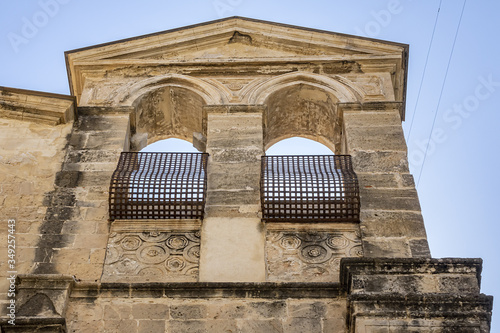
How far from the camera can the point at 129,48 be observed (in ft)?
41.4

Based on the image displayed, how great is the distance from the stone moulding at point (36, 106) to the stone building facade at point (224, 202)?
2 cm

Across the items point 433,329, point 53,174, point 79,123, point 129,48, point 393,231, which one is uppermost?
point 129,48

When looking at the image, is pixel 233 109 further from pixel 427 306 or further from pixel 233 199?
pixel 427 306

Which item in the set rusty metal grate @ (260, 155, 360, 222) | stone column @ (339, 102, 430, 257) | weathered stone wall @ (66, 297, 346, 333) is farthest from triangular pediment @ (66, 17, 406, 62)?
weathered stone wall @ (66, 297, 346, 333)

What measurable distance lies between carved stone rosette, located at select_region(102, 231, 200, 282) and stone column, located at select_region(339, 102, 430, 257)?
188 centimetres

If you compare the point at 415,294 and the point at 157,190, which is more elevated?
the point at 157,190

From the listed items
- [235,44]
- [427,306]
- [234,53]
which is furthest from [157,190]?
[235,44]

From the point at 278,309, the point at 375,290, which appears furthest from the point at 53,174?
the point at 375,290

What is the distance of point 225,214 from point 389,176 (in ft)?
6.66

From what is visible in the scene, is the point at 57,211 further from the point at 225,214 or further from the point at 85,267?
the point at 225,214

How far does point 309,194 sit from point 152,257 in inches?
75.1

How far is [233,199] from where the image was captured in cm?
984

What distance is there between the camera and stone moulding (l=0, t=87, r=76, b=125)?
11.1 meters

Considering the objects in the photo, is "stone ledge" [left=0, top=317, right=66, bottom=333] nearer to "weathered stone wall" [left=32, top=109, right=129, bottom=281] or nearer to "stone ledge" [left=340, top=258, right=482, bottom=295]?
"weathered stone wall" [left=32, top=109, right=129, bottom=281]
